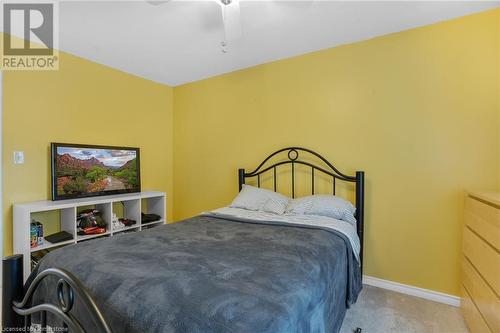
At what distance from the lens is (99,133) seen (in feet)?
9.95

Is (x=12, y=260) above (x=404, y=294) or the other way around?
above

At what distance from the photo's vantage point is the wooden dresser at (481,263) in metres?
1.40

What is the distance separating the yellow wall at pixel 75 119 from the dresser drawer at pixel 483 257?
11.5 ft

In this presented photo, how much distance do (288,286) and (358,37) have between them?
2.37 meters

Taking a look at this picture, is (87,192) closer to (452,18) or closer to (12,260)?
(12,260)

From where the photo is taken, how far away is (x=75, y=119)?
2826mm

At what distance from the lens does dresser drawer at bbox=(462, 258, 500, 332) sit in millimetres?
1357

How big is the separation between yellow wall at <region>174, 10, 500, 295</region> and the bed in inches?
26.1

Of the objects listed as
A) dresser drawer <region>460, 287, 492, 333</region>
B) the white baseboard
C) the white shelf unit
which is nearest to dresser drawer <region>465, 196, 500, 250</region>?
dresser drawer <region>460, 287, 492, 333</region>

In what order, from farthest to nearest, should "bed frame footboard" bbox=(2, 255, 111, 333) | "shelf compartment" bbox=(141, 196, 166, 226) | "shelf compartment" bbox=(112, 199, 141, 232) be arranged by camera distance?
"shelf compartment" bbox=(141, 196, 166, 226) < "shelf compartment" bbox=(112, 199, 141, 232) < "bed frame footboard" bbox=(2, 255, 111, 333)

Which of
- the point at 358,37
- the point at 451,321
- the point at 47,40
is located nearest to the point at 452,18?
the point at 358,37

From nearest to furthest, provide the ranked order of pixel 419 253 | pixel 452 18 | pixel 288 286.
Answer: pixel 288 286, pixel 452 18, pixel 419 253

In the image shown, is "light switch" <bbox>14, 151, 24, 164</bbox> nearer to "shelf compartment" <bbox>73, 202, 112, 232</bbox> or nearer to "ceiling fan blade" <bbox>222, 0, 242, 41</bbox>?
"shelf compartment" <bbox>73, 202, 112, 232</bbox>

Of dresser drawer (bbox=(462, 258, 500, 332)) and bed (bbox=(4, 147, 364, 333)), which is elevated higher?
bed (bbox=(4, 147, 364, 333))
